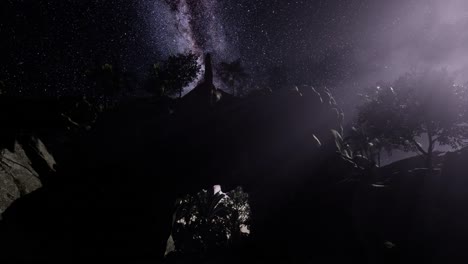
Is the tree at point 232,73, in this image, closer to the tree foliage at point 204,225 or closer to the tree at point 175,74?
the tree at point 175,74

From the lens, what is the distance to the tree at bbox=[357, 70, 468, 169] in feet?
101

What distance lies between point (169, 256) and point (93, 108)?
16.9m

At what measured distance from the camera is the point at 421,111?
31.5 metres

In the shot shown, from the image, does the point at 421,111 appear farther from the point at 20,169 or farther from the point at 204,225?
the point at 20,169

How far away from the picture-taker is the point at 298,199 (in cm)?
2389

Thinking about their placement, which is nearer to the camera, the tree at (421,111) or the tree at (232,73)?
the tree at (421,111)

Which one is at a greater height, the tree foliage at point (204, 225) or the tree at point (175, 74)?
the tree at point (175, 74)

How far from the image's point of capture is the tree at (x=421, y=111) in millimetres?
30641

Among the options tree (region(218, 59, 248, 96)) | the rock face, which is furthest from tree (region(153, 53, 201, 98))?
the rock face

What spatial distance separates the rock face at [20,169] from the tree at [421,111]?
34739 millimetres

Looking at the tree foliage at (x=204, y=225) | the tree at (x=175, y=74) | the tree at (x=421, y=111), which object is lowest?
the tree foliage at (x=204, y=225)

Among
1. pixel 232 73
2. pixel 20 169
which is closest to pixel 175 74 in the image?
pixel 232 73

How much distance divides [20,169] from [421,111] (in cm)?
3612

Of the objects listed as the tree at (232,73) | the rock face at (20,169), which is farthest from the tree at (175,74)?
the rock face at (20,169)
